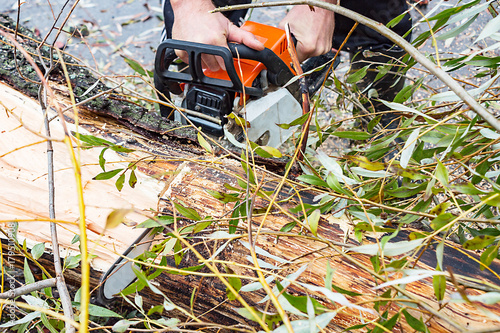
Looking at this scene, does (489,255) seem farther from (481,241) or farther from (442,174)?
(442,174)

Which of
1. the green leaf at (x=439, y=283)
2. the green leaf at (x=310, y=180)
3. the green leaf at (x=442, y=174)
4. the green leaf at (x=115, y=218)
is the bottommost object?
the green leaf at (x=439, y=283)

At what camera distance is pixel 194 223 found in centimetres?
92

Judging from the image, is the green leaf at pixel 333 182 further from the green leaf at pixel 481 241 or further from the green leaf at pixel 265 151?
the green leaf at pixel 481 241

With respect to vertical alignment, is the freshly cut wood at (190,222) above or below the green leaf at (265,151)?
below

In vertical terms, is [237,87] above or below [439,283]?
above

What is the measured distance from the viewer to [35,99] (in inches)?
52.2

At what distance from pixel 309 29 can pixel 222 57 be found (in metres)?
0.47

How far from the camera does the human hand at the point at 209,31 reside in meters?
1.37

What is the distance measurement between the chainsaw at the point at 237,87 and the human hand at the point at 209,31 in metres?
0.03

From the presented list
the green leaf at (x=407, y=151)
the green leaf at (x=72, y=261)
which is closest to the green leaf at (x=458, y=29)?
the green leaf at (x=407, y=151)

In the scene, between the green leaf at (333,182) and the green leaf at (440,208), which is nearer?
the green leaf at (440,208)

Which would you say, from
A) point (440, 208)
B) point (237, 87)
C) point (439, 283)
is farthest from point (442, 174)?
point (237, 87)

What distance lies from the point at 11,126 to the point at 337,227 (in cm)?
113

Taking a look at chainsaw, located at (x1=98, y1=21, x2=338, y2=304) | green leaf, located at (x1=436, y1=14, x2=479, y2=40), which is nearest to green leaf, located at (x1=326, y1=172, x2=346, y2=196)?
green leaf, located at (x1=436, y1=14, x2=479, y2=40)
